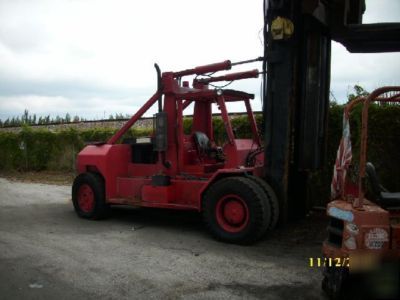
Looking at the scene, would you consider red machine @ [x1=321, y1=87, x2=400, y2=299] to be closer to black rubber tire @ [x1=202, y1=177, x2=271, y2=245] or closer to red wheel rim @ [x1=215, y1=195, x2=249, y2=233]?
black rubber tire @ [x1=202, y1=177, x2=271, y2=245]

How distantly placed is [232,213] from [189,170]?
4.28 feet

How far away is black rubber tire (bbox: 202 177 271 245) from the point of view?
6.31 metres

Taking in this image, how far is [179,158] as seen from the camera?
7637 mm

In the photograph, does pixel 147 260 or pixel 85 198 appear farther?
pixel 85 198

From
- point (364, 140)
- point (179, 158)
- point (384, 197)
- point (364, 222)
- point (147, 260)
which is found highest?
point (364, 140)

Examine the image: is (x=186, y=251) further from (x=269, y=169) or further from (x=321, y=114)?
(x=321, y=114)

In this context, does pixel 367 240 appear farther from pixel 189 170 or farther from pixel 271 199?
pixel 189 170

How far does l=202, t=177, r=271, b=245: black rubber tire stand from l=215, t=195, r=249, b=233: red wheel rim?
5 cm

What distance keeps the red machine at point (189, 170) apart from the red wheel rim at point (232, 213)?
1 cm

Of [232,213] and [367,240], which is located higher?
[367,240]

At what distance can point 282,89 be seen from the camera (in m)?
6.81

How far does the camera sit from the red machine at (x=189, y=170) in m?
6.55

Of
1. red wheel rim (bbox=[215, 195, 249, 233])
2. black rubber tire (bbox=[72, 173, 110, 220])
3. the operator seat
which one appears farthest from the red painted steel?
black rubber tire (bbox=[72, 173, 110, 220])

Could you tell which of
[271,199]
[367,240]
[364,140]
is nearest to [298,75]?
[271,199]
